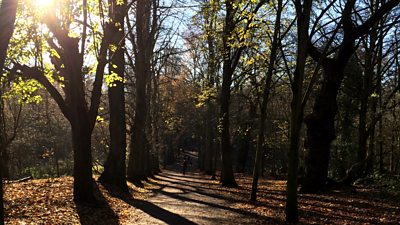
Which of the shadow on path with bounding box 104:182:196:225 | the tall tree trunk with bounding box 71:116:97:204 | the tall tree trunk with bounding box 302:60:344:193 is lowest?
the shadow on path with bounding box 104:182:196:225

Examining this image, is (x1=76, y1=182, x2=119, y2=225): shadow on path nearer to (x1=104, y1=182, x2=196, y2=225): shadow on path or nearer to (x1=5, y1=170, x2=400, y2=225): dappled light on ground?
(x1=5, y1=170, x2=400, y2=225): dappled light on ground

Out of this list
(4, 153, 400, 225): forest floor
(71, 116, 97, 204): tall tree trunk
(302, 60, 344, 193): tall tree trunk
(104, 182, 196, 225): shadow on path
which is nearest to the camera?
(4, 153, 400, 225): forest floor

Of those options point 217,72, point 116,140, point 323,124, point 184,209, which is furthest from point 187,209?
point 217,72

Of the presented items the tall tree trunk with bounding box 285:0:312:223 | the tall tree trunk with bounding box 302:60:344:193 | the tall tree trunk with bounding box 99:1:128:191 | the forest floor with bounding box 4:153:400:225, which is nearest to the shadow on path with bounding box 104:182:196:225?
the forest floor with bounding box 4:153:400:225

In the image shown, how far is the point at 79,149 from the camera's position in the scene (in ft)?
36.1

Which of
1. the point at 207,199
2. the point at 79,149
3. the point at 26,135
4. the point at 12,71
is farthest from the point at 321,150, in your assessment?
the point at 26,135

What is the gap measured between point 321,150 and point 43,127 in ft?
101

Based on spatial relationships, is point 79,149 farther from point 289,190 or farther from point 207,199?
point 207,199

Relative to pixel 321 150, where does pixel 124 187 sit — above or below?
below

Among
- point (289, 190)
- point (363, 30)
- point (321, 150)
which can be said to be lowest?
point (289, 190)

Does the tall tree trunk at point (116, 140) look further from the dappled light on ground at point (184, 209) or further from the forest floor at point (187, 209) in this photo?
the dappled light on ground at point (184, 209)

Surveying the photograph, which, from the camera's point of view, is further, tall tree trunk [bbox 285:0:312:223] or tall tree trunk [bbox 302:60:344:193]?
tall tree trunk [bbox 302:60:344:193]

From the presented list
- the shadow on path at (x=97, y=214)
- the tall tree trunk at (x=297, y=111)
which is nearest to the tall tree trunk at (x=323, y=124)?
the tall tree trunk at (x=297, y=111)

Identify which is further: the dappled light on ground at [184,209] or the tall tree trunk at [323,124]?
the tall tree trunk at [323,124]
